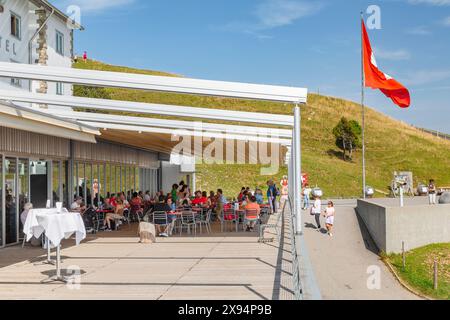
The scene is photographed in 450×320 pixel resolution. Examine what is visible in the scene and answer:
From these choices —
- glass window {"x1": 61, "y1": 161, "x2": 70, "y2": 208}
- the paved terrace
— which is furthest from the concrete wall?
glass window {"x1": 61, "y1": 161, "x2": 70, "y2": 208}

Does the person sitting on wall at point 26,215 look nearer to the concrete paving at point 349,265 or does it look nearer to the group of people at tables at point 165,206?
the group of people at tables at point 165,206

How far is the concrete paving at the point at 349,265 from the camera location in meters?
20.2

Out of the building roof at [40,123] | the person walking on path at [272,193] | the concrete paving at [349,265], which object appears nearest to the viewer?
the building roof at [40,123]

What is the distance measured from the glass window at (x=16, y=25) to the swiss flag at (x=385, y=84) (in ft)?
48.7

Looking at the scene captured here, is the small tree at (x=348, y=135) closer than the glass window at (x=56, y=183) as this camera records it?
No

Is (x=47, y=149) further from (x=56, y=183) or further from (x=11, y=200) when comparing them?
(x=11, y=200)

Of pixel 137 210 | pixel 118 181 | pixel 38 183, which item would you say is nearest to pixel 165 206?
pixel 38 183

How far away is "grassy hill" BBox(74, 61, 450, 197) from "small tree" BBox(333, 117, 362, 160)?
1337 mm

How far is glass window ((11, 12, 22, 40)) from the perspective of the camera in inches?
1009

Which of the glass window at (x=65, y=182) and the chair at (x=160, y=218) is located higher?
the glass window at (x=65, y=182)

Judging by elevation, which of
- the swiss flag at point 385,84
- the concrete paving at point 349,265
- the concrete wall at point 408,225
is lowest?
the concrete paving at point 349,265

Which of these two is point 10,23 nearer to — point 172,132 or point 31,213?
point 172,132

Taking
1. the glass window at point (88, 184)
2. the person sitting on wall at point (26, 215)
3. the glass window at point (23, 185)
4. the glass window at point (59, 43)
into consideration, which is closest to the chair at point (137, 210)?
the glass window at point (88, 184)

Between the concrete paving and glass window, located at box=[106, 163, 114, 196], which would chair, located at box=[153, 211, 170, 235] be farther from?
glass window, located at box=[106, 163, 114, 196]
